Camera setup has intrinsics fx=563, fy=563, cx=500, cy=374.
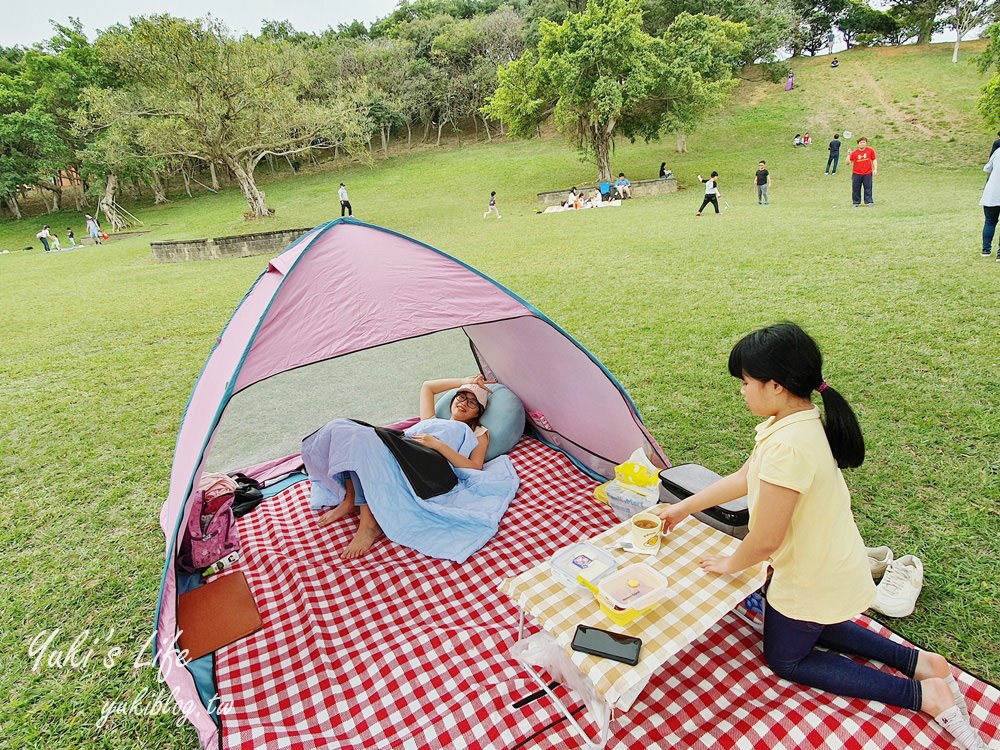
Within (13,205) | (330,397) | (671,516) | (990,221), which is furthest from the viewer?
(13,205)

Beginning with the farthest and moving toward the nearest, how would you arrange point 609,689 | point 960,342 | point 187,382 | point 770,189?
point 770,189 < point 187,382 < point 960,342 < point 609,689

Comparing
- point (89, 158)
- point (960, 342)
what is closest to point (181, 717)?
point (960, 342)

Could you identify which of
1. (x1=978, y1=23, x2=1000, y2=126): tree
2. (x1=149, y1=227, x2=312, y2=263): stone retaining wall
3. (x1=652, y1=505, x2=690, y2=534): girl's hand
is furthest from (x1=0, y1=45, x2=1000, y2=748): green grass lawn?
(x1=978, y1=23, x2=1000, y2=126): tree

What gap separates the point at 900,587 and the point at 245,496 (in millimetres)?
3568

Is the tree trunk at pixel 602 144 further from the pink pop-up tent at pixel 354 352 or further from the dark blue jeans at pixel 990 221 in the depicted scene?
the pink pop-up tent at pixel 354 352

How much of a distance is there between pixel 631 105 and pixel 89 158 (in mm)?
22893

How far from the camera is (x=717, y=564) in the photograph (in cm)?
199

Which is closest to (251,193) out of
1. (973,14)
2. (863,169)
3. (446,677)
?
(863,169)

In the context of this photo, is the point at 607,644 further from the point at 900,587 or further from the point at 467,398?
the point at 467,398

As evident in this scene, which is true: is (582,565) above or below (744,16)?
below

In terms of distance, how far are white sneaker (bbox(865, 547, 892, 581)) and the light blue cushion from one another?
2.19 metres

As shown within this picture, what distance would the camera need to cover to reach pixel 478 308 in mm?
2969

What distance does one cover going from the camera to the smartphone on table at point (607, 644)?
1.71 m

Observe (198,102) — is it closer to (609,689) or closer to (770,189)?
(770,189)
